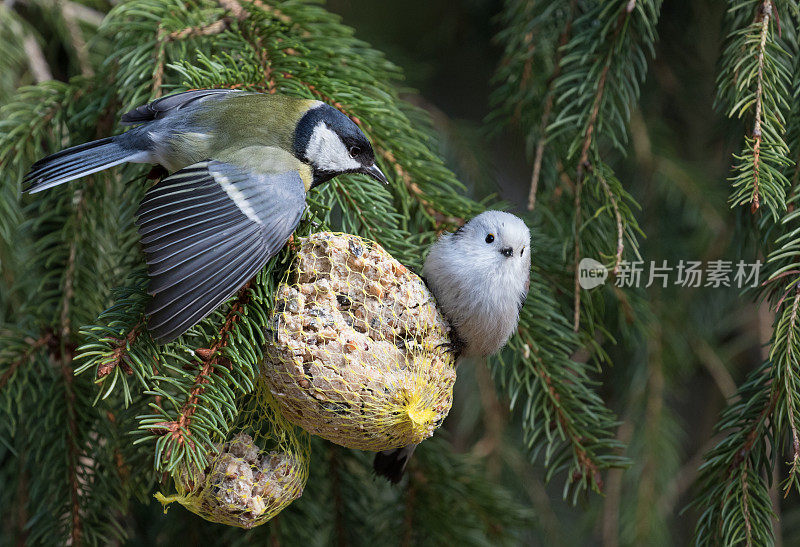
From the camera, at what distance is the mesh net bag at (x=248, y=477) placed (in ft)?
3.08

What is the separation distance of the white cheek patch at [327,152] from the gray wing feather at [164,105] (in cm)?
14

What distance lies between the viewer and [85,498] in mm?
1215

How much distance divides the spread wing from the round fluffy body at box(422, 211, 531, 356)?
22 cm

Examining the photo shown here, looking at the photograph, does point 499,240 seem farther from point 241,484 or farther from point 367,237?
point 241,484

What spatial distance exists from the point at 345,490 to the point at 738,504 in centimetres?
69

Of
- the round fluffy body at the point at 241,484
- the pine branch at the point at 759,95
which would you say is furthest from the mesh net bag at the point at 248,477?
the pine branch at the point at 759,95

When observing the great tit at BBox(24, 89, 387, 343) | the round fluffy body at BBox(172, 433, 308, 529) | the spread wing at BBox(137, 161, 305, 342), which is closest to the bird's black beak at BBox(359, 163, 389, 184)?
the great tit at BBox(24, 89, 387, 343)

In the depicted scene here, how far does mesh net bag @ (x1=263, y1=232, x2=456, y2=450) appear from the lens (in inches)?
36.4

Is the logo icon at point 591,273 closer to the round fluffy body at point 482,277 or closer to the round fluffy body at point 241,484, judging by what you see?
the round fluffy body at point 482,277

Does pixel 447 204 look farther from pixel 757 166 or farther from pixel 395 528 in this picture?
pixel 395 528

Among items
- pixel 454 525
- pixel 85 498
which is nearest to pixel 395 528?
pixel 454 525

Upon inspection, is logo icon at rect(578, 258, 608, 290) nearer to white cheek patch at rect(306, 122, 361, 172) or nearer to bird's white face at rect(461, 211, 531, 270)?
bird's white face at rect(461, 211, 531, 270)

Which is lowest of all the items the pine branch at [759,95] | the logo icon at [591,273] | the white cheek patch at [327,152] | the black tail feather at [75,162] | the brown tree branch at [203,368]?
the logo icon at [591,273]

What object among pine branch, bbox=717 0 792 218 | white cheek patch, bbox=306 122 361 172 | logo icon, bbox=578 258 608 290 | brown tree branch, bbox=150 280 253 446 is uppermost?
→ pine branch, bbox=717 0 792 218
